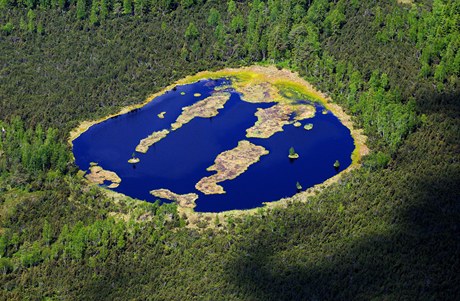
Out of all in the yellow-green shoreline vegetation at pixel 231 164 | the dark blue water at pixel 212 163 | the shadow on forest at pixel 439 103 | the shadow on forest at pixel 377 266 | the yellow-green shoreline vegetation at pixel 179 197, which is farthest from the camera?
the shadow on forest at pixel 439 103

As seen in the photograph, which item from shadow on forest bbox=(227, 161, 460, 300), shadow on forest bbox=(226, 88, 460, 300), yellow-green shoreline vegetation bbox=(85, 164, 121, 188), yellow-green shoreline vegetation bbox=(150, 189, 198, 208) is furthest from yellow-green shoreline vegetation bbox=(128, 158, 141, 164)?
shadow on forest bbox=(227, 161, 460, 300)

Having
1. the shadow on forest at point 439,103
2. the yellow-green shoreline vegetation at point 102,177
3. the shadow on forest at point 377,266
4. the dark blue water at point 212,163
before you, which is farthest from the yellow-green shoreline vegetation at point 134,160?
the shadow on forest at point 439,103

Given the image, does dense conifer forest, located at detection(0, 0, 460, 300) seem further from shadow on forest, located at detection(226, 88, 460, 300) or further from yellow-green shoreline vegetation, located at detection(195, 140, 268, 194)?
yellow-green shoreline vegetation, located at detection(195, 140, 268, 194)

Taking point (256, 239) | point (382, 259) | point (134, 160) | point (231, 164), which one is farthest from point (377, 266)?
point (134, 160)

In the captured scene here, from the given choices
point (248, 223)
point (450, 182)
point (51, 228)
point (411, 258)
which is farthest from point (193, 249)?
point (450, 182)

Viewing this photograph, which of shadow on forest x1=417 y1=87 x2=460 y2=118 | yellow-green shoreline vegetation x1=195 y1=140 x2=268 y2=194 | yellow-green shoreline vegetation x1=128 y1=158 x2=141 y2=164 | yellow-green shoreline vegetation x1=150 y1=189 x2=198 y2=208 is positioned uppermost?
shadow on forest x1=417 y1=87 x2=460 y2=118

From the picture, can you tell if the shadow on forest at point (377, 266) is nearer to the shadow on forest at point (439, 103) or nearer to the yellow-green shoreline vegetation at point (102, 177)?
the shadow on forest at point (439, 103)

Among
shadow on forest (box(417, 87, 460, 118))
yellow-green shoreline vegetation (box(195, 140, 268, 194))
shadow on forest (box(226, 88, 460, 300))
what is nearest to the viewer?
shadow on forest (box(226, 88, 460, 300))
